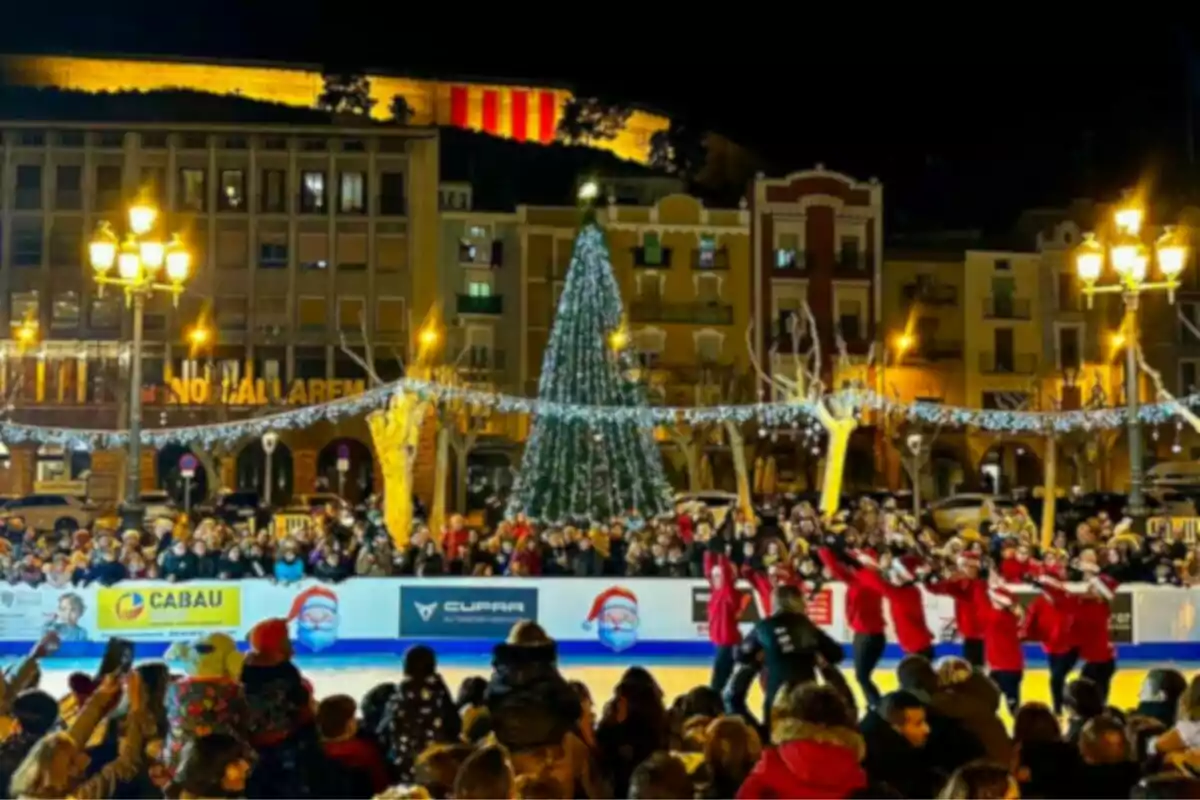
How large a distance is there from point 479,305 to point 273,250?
26.6ft

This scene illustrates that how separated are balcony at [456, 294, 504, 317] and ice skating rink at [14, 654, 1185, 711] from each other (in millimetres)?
35910

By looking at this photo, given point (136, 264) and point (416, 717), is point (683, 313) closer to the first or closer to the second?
point (136, 264)

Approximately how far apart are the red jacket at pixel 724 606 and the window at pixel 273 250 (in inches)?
1641

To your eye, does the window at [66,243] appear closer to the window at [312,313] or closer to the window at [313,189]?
the window at [312,313]

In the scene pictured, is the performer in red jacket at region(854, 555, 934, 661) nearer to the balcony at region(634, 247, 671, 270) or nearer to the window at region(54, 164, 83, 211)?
the balcony at region(634, 247, 671, 270)

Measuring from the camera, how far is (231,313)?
51562mm

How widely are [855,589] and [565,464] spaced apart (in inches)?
954

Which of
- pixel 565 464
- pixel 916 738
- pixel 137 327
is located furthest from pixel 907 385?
pixel 916 738

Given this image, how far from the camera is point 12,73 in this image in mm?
72625

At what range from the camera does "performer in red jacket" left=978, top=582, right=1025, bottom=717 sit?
12.2 meters

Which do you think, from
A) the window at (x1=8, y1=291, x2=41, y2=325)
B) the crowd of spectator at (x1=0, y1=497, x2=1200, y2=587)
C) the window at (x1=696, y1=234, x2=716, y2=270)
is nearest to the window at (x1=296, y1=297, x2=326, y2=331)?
the window at (x1=8, y1=291, x2=41, y2=325)

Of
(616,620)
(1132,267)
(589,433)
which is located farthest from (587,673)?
(589,433)

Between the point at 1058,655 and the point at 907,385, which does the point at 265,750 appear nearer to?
the point at 1058,655

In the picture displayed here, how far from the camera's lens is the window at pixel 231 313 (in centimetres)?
5131
